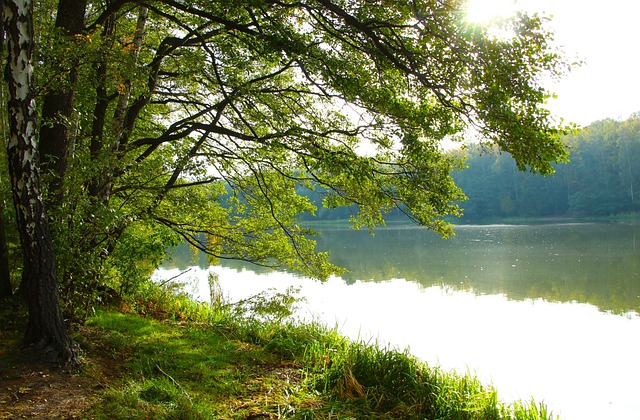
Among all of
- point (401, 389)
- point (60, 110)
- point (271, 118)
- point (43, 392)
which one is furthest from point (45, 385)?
point (271, 118)

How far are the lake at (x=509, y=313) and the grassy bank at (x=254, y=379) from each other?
1.06 metres

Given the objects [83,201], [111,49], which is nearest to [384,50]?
[111,49]

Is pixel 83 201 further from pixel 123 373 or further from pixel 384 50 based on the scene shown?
pixel 384 50

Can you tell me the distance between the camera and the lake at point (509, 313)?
823cm

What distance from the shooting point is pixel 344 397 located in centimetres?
455

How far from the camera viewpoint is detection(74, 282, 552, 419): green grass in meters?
3.78

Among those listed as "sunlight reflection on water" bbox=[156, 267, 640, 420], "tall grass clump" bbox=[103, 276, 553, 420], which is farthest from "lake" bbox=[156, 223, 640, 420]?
"tall grass clump" bbox=[103, 276, 553, 420]

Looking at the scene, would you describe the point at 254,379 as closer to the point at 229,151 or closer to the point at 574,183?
the point at 229,151

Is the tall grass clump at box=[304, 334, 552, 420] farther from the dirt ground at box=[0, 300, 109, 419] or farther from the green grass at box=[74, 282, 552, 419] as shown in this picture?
the dirt ground at box=[0, 300, 109, 419]

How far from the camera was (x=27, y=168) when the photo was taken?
3621mm

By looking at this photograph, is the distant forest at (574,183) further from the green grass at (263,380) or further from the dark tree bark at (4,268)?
the dark tree bark at (4,268)

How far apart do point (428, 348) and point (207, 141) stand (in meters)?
6.03

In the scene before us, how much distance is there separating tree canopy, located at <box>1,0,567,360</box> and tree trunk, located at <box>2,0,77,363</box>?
29cm

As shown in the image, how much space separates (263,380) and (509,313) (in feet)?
33.8
